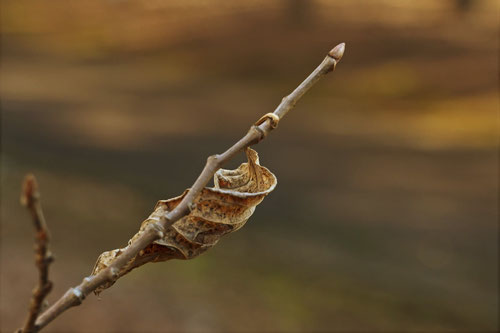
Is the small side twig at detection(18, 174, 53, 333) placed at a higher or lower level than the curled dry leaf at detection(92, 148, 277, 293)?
higher

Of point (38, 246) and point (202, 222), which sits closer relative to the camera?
point (38, 246)

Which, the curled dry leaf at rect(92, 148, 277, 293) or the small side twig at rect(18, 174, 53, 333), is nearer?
the small side twig at rect(18, 174, 53, 333)

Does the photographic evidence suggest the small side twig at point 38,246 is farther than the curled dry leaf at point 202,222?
No

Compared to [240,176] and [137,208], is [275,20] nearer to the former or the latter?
[137,208]

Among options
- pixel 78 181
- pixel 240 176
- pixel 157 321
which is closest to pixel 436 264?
pixel 157 321

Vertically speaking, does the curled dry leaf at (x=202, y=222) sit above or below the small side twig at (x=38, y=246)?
below
